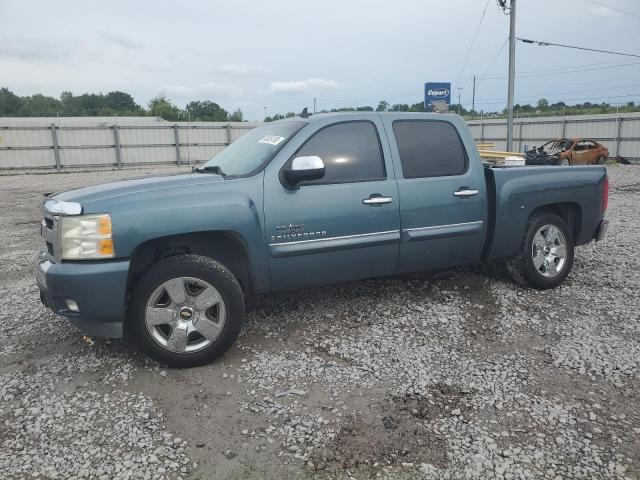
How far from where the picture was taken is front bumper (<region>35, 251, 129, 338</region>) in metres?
3.16

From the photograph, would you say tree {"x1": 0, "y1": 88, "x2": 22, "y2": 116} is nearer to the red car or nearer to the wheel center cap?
the red car

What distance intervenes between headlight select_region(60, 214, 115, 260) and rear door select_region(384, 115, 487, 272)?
2.28m

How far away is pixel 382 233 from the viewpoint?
406 centimetres

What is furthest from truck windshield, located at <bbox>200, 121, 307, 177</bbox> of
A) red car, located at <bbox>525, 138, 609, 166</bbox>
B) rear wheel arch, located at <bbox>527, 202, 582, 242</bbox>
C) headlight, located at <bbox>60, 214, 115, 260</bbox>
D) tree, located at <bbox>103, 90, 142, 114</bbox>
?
tree, located at <bbox>103, 90, 142, 114</bbox>

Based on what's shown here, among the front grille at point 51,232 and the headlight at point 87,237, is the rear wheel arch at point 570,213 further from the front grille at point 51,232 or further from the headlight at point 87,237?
the front grille at point 51,232

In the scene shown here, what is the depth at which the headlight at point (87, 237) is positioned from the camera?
319cm

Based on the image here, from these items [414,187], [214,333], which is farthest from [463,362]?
[214,333]

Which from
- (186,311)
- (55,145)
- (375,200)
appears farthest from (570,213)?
(55,145)

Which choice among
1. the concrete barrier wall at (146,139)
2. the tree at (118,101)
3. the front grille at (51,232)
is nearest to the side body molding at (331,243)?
the front grille at (51,232)

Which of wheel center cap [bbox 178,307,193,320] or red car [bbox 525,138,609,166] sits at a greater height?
red car [bbox 525,138,609,166]

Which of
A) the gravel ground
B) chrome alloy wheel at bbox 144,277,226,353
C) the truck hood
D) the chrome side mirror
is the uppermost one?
the chrome side mirror

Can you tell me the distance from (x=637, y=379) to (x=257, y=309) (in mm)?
2988

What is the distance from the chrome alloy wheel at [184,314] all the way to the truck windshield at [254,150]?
3.22 ft

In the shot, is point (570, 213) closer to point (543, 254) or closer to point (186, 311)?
point (543, 254)
